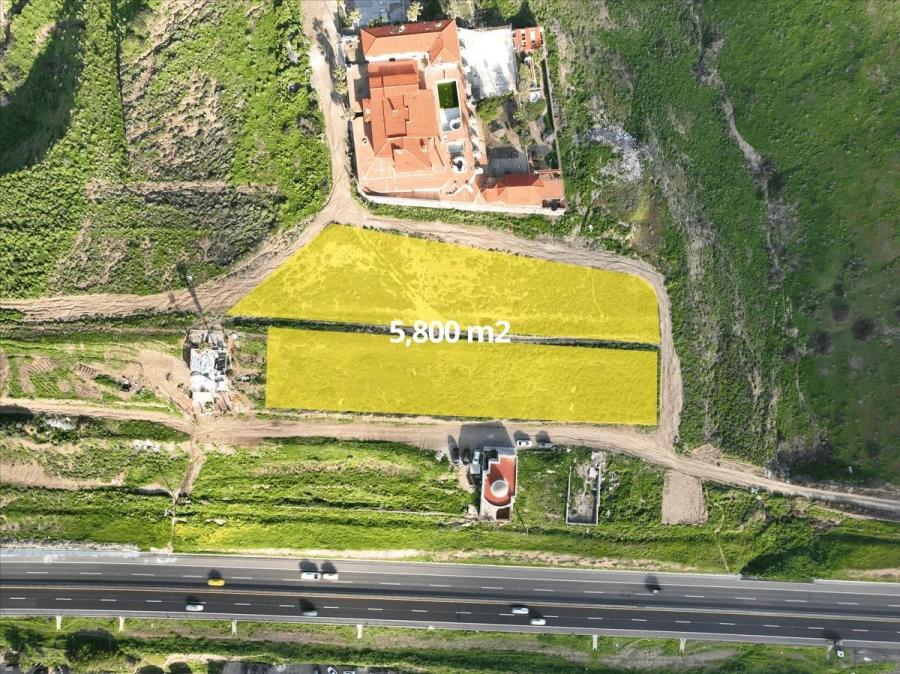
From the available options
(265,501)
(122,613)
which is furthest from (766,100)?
(122,613)

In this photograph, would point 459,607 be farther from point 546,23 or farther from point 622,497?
point 546,23

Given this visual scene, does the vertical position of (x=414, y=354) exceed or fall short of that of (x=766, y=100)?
it falls short

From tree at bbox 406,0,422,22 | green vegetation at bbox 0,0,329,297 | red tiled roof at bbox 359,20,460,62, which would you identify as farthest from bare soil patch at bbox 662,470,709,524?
tree at bbox 406,0,422,22

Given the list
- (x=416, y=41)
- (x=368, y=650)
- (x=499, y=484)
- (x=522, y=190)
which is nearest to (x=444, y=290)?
(x=522, y=190)

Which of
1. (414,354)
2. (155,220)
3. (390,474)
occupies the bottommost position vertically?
(390,474)

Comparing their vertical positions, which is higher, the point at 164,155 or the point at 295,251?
the point at 164,155

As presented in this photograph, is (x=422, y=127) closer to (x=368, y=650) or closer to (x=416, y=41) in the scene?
(x=416, y=41)

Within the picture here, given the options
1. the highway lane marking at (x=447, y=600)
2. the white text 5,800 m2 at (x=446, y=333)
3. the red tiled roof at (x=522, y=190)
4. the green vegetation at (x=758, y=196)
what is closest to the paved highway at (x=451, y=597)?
the highway lane marking at (x=447, y=600)
